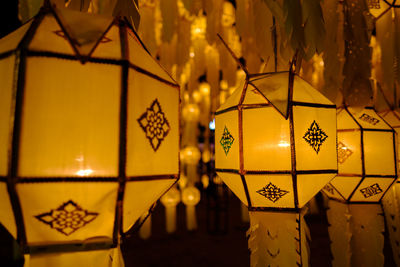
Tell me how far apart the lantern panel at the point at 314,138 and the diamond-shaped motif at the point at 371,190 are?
2.29ft

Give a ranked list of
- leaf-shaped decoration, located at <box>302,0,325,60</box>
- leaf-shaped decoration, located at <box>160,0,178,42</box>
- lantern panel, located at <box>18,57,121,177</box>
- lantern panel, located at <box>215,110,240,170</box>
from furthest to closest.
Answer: leaf-shaped decoration, located at <box>160,0,178,42</box> < leaf-shaped decoration, located at <box>302,0,325,60</box> < lantern panel, located at <box>215,110,240,170</box> < lantern panel, located at <box>18,57,121,177</box>

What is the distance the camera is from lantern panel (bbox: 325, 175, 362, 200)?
180cm

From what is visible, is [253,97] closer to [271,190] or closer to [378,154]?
[271,190]

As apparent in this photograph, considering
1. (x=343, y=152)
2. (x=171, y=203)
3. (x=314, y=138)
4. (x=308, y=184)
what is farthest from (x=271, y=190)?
(x=171, y=203)

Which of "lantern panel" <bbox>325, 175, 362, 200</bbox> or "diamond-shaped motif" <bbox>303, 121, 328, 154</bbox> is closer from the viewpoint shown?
"diamond-shaped motif" <bbox>303, 121, 328, 154</bbox>

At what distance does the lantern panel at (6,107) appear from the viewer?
686mm

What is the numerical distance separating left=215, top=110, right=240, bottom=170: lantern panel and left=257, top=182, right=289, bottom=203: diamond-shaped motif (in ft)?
0.49

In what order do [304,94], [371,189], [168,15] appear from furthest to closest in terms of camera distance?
[371,189] → [168,15] → [304,94]

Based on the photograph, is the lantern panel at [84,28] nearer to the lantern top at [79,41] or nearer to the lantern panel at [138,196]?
the lantern top at [79,41]

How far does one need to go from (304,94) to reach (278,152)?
28 centimetres

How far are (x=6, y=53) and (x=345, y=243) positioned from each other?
2.19 m

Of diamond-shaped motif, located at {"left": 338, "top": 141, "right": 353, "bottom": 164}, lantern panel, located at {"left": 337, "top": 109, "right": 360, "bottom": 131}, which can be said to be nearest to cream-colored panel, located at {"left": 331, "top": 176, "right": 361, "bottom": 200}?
diamond-shaped motif, located at {"left": 338, "top": 141, "right": 353, "bottom": 164}

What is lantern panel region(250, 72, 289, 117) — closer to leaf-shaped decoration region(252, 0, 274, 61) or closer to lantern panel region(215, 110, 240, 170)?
lantern panel region(215, 110, 240, 170)

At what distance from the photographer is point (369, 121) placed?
1847mm
